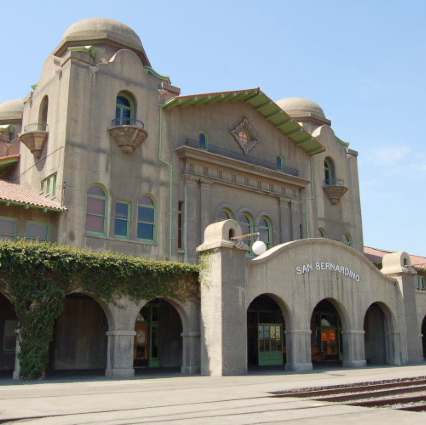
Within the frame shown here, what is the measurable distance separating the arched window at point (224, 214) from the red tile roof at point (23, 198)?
8.69m

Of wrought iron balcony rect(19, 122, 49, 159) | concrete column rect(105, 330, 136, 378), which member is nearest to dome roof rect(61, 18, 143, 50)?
wrought iron balcony rect(19, 122, 49, 159)

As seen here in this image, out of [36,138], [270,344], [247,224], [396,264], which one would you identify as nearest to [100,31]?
[36,138]

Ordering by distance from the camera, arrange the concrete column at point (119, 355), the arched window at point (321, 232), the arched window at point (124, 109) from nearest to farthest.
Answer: the concrete column at point (119, 355)
the arched window at point (124, 109)
the arched window at point (321, 232)

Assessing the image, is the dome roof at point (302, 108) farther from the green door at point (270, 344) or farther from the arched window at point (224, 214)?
the green door at point (270, 344)

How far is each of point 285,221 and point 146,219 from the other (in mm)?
9466

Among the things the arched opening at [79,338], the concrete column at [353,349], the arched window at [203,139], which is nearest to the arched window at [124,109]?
the arched window at [203,139]

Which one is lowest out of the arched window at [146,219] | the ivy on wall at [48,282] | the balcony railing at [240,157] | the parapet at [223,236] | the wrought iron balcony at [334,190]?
the ivy on wall at [48,282]

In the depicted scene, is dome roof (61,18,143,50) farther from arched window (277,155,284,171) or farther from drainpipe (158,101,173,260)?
arched window (277,155,284,171)

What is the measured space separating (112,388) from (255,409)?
243 inches

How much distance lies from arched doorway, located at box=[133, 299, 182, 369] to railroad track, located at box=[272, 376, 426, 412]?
1230 cm

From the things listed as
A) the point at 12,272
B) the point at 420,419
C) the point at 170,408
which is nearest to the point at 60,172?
the point at 12,272

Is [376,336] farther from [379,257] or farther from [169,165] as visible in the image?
[169,165]

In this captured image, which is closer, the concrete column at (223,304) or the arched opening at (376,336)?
the concrete column at (223,304)

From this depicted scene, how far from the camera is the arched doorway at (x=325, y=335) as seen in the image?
33344mm
